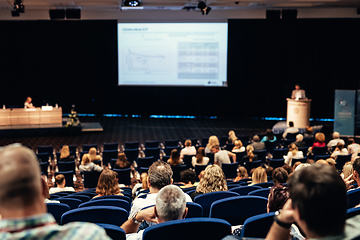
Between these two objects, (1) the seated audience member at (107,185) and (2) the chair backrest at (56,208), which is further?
(1) the seated audience member at (107,185)

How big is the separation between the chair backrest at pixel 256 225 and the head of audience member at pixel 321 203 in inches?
44.1

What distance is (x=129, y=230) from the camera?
2.87 m

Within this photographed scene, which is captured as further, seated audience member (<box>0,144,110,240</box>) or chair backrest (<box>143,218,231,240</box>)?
chair backrest (<box>143,218,231,240</box>)

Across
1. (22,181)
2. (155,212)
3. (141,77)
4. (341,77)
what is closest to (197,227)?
(155,212)

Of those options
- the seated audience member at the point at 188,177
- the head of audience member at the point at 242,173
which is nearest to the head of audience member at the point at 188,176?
the seated audience member at the point at 188,177

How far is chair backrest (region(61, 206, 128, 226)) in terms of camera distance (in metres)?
3.11

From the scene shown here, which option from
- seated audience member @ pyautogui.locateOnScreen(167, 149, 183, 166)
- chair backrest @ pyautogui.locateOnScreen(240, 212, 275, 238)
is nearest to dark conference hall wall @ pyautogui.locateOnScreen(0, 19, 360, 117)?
seated audience member @ pyautogui.locateOnScreen(167, 149, 183, 166)

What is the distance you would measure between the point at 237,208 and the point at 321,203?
7.17 feet

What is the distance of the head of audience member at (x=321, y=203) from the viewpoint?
4.03 feet

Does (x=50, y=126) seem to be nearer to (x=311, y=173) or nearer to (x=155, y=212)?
(x=155, y=212)

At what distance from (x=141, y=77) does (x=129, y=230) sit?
15.0m

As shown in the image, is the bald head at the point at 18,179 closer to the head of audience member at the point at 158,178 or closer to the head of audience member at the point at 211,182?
the head of audience member at the point at 158,178

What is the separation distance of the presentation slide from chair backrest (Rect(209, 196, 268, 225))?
1418cm

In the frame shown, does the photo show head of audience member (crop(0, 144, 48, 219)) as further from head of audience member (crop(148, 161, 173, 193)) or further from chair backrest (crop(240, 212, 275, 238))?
head of audience member (crop(148, 161, 173, 193))
